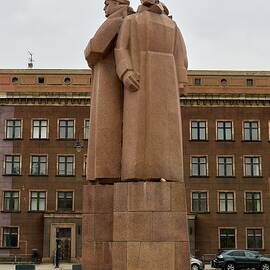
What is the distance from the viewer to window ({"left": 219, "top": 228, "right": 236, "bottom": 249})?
54.0 m

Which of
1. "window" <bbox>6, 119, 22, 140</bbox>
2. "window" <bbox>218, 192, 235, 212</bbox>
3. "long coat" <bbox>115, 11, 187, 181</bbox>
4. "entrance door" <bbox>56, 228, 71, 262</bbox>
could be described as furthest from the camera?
"window" <bbox>6, 119, 22, 140</bbox>

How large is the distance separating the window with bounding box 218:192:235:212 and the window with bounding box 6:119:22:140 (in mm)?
19561

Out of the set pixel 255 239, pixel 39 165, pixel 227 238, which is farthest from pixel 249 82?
pixel 39 165

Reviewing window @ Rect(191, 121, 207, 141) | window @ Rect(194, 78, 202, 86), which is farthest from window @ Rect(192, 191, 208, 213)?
window @ Rect(194, 78, 202, 86)

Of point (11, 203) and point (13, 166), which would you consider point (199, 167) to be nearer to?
point (13, 166)

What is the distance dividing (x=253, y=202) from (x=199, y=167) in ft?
19.3

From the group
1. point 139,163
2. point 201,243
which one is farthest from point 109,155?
point 201,243

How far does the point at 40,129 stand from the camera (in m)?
56.3

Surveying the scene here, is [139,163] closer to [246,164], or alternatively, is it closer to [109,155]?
[109,155]

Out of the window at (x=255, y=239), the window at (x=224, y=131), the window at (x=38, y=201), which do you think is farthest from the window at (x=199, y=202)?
the window at (x=38, y=201)

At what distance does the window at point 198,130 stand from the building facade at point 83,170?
9cm

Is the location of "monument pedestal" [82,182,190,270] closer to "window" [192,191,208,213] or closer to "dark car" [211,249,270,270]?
"dark car" [211,249,270,270]

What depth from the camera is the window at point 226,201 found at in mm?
54844

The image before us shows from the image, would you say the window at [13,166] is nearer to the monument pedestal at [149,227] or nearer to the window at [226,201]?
the window at [226,201]
